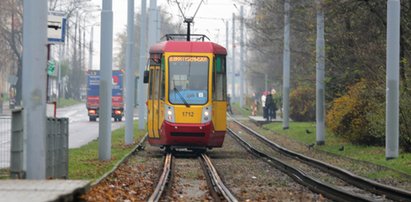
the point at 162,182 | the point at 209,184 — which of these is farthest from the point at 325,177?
the point at 162,182

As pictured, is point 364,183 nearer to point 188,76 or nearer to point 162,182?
point 162,182

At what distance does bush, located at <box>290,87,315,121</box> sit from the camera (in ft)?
170

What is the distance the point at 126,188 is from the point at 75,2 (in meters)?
52.2

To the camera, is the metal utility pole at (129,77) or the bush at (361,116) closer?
the bush at (361,116)

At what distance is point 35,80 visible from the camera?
14.4m

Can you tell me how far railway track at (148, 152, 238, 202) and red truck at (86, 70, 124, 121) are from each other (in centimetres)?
3810

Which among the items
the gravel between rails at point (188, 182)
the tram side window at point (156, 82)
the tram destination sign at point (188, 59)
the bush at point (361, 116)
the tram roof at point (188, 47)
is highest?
the tram roof at point (188, 47)

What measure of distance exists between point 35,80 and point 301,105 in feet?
132

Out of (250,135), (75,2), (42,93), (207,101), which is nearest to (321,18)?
(207,101)

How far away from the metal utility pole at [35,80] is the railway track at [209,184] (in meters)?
2.05

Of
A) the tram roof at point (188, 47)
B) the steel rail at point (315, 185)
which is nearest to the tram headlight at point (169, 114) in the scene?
the tram roof at point (188, 47)

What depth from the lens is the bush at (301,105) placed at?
51.9 metres

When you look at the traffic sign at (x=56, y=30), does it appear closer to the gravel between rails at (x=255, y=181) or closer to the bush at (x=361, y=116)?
the gravel between rails at (x=255, y=181)

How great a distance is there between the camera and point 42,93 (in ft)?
47.6
